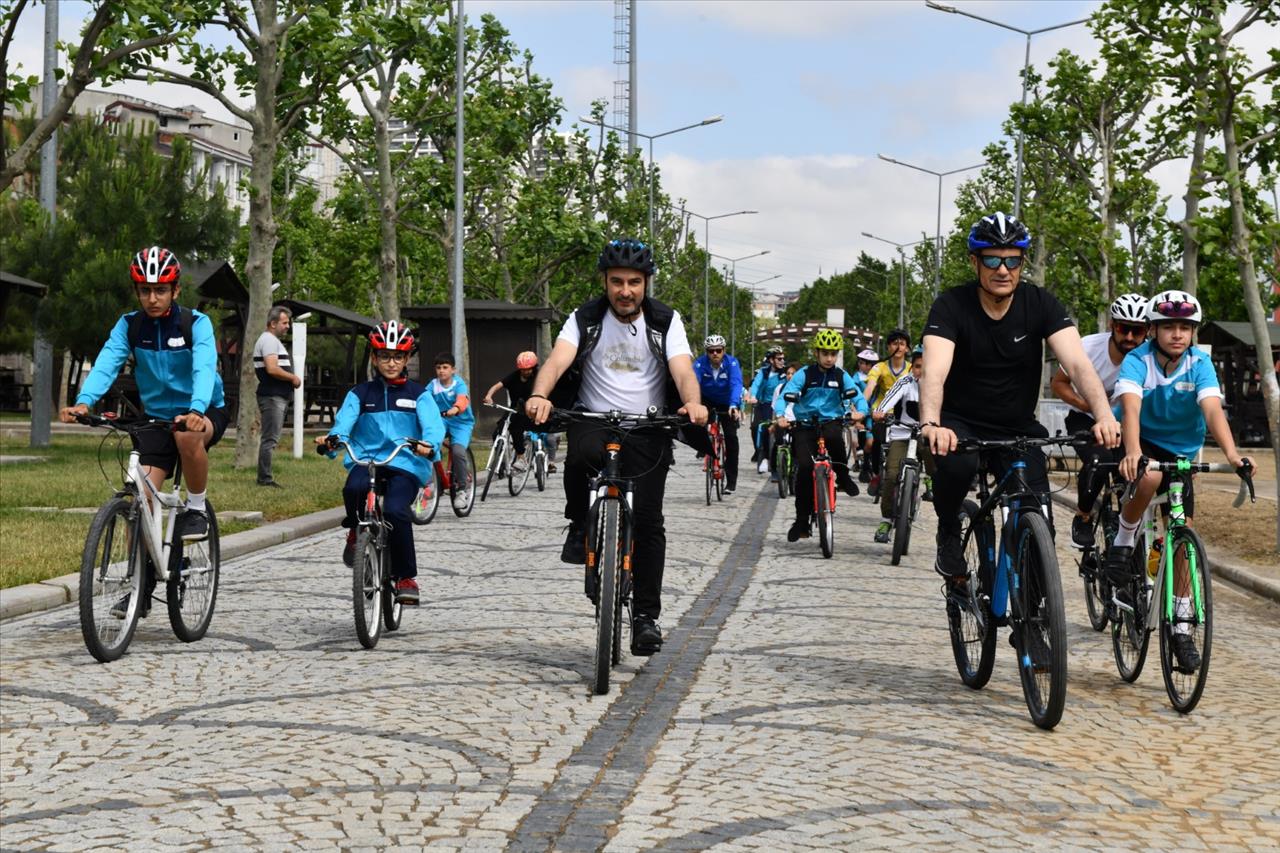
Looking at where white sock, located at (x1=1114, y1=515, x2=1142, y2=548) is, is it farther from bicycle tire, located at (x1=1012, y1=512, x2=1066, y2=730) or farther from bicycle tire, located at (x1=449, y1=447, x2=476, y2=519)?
bicycle tire, located at (x1=449, y1=447, x2=476, y2=519)

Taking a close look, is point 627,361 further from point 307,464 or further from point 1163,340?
point 307,464

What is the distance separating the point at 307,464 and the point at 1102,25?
1168cm

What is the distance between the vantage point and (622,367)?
25.1 feet

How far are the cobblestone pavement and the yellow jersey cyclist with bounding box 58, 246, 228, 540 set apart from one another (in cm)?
80

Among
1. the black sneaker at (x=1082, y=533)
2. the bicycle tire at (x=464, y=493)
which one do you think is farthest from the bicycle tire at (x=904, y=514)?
the bicycle tire at (x=464, y=493)

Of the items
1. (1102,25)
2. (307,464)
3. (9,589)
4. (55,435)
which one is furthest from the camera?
(55,435)

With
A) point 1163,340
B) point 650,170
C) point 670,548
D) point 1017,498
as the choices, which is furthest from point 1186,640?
point 650,170

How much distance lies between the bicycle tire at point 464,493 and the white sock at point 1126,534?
9258mm

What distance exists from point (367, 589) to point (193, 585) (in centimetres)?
98

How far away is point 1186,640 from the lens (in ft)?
22.6

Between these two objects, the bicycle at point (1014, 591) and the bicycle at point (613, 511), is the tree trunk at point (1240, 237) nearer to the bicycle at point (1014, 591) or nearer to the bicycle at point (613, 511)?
the bicycle at point (1014, 591)

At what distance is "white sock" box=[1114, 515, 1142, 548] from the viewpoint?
25.8ft

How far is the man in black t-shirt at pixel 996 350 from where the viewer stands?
6.88m

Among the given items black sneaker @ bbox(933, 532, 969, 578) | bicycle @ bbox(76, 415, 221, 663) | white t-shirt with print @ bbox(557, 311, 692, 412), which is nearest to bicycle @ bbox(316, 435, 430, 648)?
bicycle @ bbox(76, 415, 221, 663)
